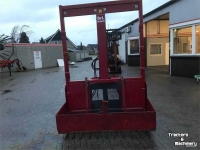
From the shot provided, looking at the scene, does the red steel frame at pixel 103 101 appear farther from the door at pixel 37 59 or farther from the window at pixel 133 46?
the door at pixel 37 59

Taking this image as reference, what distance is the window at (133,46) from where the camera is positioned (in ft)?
66.0

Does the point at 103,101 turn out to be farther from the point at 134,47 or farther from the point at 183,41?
the point at 134,47

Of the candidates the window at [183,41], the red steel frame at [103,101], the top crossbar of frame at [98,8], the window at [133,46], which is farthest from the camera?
the window at [133,46]

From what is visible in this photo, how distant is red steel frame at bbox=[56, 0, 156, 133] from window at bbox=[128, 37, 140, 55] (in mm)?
15821

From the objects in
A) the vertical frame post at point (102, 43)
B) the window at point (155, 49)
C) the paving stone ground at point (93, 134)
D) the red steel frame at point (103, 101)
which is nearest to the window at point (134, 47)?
the window at point (155, 49)

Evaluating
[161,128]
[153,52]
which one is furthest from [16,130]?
[153,52]

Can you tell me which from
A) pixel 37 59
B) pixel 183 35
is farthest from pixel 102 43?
pixel 37 59

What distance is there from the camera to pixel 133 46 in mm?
20625

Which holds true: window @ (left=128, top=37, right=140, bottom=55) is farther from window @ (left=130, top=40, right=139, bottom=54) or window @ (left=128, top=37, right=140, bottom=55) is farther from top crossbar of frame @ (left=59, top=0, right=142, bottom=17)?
top crossbar of frame @ (left=59, top=0, right=142, bottom=17)

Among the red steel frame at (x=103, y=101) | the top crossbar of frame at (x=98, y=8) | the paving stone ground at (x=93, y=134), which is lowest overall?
the paving stone ground at (x=93, y=134)

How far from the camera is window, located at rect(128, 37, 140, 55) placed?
20109mm

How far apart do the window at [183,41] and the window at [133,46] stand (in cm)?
811

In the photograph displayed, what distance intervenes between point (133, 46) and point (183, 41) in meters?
9.34

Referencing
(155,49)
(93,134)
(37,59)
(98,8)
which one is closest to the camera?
(98,8)
